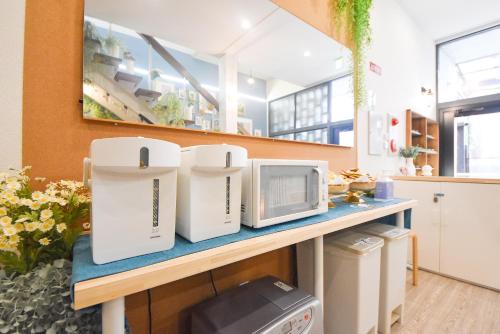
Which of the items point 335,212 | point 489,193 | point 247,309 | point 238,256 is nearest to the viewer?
point 238,256

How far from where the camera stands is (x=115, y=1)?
0.95 m

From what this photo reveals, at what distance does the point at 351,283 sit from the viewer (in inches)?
46.2

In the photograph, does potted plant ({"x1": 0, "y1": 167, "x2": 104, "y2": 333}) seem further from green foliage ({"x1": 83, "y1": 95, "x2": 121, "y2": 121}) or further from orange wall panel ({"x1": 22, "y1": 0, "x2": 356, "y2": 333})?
green foliage ({"x1": 83, "y1": 95, "x2": 121, "y2": 121})

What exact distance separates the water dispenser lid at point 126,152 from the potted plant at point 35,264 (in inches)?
9.5

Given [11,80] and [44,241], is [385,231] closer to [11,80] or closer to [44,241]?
[44,241]

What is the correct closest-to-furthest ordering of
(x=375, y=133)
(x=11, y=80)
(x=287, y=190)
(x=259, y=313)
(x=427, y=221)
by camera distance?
(x=11, y=80) → (x=259, y=313) → (x=287, y=190) → (x=427, y=221) → (x=375, y=133)

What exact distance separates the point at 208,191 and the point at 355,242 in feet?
3.12

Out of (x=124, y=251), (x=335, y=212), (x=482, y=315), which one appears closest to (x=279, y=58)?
(x=335, y=212)

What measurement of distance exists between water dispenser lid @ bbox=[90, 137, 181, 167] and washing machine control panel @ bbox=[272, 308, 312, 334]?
71 centimetres

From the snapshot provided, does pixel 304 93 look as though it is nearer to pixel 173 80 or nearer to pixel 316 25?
pixel 316 25

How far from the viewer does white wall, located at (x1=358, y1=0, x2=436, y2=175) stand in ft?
7.90

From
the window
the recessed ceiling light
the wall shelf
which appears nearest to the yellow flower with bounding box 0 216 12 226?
the window

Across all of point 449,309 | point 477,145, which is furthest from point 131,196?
point 477,145

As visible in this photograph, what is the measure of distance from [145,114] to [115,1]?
48 centimetres
